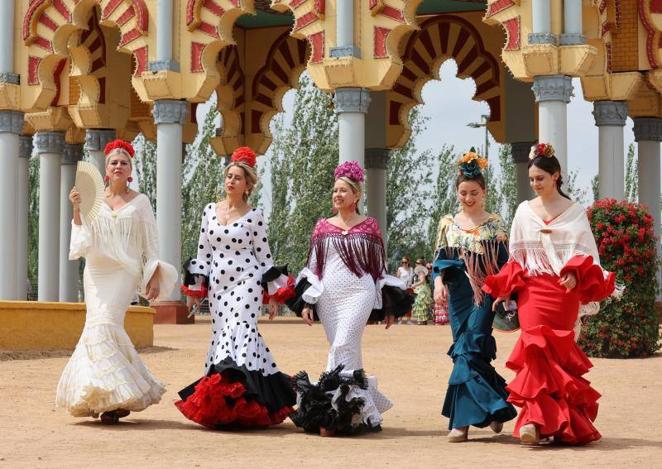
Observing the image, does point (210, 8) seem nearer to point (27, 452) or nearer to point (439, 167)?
point (27, 452)

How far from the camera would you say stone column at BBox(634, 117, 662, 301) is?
25734mm

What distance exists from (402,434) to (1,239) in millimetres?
17234

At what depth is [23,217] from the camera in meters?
29.8

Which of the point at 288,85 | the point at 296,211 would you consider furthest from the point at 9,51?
the point at 296,211

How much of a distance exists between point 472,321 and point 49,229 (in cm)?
2094

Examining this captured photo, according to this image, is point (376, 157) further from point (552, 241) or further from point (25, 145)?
point (552, 241)

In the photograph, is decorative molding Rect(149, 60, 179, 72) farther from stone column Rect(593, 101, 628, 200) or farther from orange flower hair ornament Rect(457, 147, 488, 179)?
orange flower hair ornament Rect(457, 147, 488, 179)

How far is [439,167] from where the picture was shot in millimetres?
45688

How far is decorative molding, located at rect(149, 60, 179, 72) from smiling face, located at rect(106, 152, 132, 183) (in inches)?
546

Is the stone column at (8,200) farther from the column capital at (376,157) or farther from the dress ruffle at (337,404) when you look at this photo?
the dress ruffle at (337,404)

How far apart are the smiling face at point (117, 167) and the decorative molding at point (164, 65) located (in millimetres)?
13868

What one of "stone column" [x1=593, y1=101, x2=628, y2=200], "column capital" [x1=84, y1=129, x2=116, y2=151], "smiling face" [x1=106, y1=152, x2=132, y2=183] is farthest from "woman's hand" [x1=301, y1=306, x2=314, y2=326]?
"column capital" [x1=84, y1=129, x2=116, y2=151]

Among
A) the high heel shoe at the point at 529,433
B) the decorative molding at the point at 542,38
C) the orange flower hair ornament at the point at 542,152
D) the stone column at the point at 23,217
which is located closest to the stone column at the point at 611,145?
the decorative molding at the point at 542,38

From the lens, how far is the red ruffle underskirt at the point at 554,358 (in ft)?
27.5
